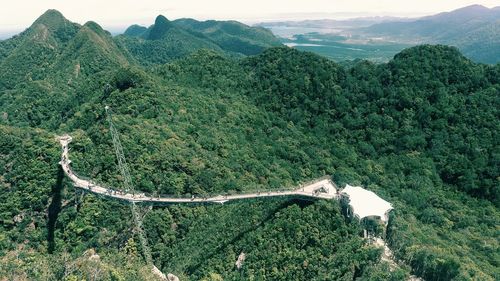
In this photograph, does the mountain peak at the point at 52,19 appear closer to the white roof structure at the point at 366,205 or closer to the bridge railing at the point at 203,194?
the bridge railing at the point at 203,194

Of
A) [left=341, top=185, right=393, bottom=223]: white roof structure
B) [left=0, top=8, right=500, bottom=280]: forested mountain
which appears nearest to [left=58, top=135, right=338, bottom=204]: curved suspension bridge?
[left=0, top=8, right=500, bottom=280]: forested mountain

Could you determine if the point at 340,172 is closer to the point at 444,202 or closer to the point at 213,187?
the point at 444,202

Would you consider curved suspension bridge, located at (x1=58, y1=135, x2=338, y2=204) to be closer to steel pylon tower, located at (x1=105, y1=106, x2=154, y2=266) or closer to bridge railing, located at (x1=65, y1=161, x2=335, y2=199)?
bridge railing, located at (x1=65, y1=161, x2=335, y2=199)

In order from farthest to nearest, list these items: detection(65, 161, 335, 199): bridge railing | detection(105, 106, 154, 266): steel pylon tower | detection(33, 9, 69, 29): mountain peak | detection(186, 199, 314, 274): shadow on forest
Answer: detection(33, 9, 69, 29): mountain peak < detection(65, 161, 335, 199): bridge railing < detection(186, 199, 314, 274): shadow on forest < detection(105, 106, 154, 266): steel pylon tower

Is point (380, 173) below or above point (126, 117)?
below

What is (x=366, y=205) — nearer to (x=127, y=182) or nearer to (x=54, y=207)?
(x=127, y=182)

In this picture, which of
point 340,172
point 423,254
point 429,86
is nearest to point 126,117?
point 340,172

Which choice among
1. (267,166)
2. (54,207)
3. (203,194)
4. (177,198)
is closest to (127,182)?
(177,198)
